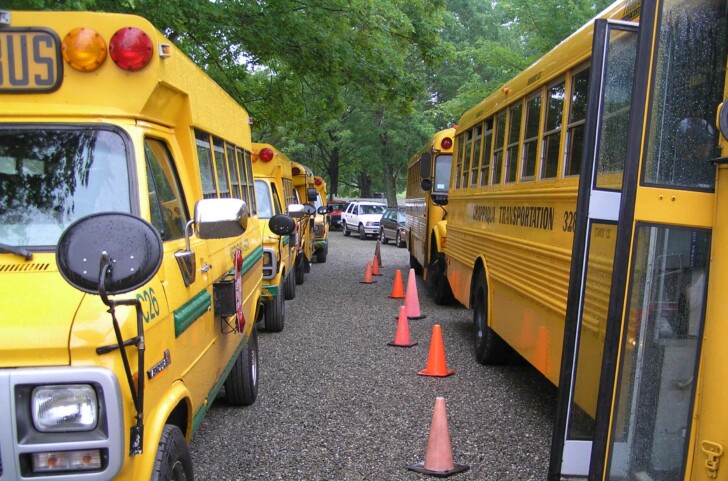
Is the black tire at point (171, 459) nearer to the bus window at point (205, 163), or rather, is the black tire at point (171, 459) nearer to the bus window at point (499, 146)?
the bus window at point (205, 163)

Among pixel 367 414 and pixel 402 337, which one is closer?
pixel 367 414

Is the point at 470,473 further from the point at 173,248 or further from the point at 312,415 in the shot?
the point at 173,248

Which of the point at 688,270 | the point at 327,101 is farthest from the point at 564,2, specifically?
the point at 688,270

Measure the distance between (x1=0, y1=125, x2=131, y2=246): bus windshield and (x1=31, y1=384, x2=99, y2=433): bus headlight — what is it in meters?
0.89

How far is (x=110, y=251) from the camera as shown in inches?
88.7

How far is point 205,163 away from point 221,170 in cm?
74

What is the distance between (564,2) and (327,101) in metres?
5.44

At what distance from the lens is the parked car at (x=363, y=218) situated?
29.5 metres

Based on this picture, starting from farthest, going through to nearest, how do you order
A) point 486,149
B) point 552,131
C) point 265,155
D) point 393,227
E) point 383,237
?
1. point 383,237
2. point 393,227
3. point 265,155
4. point 486,149
5. point 552,131

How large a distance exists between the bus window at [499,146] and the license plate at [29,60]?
4.72m

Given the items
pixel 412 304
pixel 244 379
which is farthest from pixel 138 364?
pixel 412 304

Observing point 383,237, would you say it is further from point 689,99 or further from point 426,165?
point 689,99

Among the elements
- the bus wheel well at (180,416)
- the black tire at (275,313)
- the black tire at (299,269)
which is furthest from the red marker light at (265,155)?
the bus wheel well at (180,416)

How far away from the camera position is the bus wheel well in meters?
3.31
